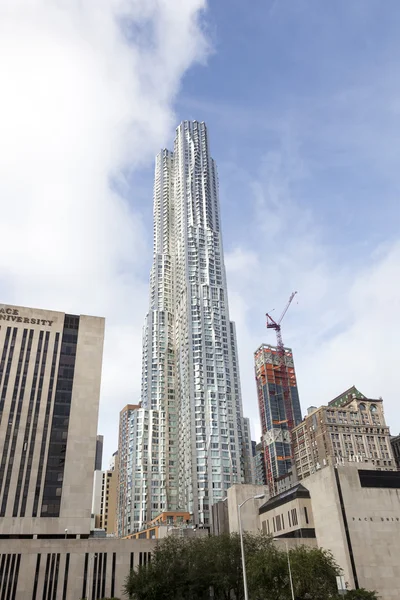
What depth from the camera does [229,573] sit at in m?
69.3

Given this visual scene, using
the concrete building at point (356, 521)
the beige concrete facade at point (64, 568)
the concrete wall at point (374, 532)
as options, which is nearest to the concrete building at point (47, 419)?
the beige concrete facade at point (64, 568)

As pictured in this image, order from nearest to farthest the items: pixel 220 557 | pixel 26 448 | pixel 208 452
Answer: pixel 220 557
pixel 26 448
pixel 208 452

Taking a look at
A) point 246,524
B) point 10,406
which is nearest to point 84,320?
point 10,406

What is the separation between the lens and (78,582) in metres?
87.4

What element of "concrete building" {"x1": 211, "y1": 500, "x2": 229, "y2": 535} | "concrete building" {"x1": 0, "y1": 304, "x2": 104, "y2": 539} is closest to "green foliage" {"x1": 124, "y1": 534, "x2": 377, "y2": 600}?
"concrete building" {"x1": 0, "y1": 304, "x2": 104, "y2": 539}

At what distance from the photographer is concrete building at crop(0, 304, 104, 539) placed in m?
96.8

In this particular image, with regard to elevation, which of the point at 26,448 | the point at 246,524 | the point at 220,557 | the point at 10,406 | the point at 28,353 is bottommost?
the point at 220,557

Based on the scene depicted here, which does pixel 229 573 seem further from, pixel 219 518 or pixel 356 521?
pixel 219 518

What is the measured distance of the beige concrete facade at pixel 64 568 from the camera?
3361 inches

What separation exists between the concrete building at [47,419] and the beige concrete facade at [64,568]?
6.18 m

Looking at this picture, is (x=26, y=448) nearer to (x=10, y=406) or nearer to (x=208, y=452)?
(x=10, y=406)

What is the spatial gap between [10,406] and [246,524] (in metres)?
62.5

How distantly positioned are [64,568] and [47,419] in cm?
2970

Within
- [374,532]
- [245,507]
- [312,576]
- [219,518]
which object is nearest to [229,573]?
[312,576]
